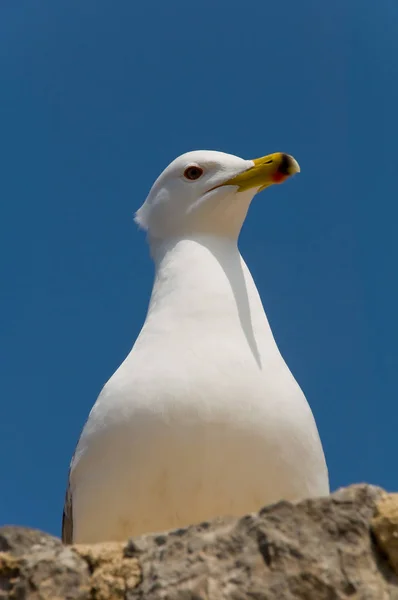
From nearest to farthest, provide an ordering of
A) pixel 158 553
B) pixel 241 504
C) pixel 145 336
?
pixel 158 553 < pixel 241 504 < pixel 145 336

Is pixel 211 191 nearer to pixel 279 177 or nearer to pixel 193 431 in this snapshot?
pixel 279 177

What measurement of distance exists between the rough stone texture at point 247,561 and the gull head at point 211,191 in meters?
2.91

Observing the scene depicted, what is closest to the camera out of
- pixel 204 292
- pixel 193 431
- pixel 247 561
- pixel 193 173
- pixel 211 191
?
pixel 247 561

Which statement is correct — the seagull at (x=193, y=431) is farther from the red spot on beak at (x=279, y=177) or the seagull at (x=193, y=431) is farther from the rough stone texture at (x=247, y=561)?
the rough stone texture at (x=247, y=561)

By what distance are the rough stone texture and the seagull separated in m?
1.03

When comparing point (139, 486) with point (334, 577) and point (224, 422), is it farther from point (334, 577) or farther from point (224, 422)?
point (334, 577)

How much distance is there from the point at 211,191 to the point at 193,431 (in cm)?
207

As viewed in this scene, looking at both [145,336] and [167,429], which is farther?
[145,336]

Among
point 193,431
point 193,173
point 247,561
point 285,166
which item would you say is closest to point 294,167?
point 285,166

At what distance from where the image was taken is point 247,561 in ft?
10.1

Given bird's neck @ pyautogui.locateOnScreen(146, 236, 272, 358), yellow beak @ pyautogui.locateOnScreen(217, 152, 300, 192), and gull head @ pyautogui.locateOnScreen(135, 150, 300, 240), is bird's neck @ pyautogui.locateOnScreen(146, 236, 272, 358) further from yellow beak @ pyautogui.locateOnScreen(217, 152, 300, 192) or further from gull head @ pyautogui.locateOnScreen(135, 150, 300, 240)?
yellow beak @ pyautogui.locateOnScreen(217, 152, 300, 192)

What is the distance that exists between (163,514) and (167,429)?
0.38 metres

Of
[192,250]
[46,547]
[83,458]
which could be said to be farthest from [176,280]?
[46,547]

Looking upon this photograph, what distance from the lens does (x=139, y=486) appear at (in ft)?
14.4
